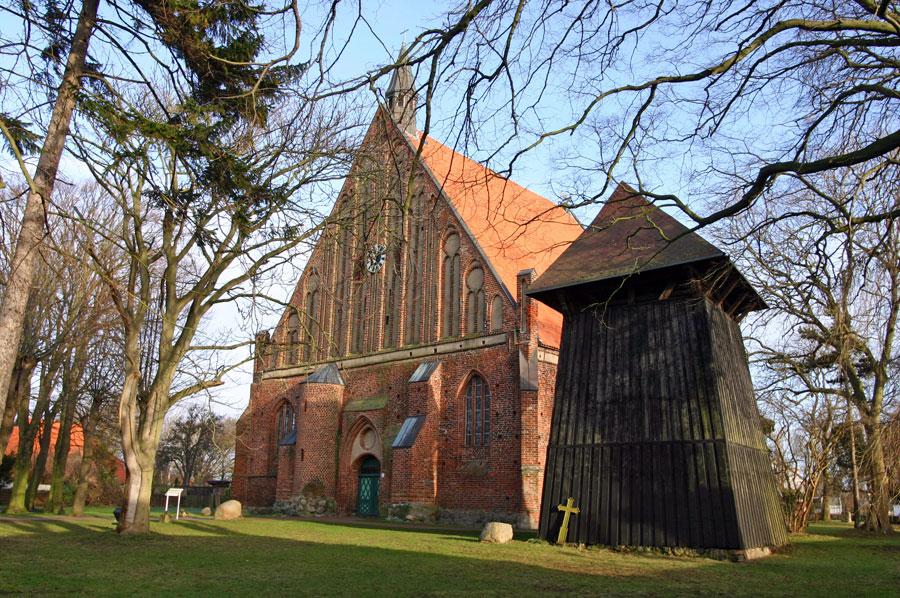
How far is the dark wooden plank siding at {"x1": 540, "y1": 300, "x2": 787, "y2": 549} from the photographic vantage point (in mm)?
12891

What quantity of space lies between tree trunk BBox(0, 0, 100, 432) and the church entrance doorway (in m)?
17.6

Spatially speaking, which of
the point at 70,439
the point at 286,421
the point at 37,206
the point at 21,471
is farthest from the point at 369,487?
the point at 37,206

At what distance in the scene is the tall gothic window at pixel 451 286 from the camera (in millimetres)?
22812

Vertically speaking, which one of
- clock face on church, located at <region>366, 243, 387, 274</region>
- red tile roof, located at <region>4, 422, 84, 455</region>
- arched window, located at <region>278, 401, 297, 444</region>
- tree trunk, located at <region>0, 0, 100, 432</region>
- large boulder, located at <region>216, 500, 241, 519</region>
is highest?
clock face on church, located at <region>366, 243, 387, 274</region>

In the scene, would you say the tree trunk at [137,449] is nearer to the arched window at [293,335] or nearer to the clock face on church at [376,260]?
the clock face on church at [376,260]

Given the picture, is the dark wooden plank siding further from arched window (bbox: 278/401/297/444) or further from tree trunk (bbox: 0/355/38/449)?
arched window (bbox: 278/401/297/444)

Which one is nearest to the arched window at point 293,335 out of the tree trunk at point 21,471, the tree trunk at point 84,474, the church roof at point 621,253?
the tree trunk at point 84,474

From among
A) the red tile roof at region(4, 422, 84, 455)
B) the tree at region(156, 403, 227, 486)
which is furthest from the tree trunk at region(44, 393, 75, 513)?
the tree at region(156, 403, 227, 486)

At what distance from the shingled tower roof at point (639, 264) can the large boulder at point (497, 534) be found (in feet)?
16.6

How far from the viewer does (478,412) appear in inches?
847

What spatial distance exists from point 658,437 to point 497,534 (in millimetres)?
3863

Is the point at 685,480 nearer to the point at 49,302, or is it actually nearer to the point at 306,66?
the point at 306,66

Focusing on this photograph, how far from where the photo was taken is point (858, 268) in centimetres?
871

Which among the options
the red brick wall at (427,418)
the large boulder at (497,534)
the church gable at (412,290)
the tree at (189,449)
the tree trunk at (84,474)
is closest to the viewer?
A: the large boulder at (497,534)
